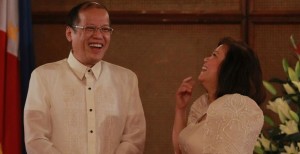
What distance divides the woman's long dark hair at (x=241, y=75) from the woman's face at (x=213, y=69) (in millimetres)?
29

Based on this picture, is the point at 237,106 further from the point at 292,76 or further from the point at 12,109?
the point at 12,109

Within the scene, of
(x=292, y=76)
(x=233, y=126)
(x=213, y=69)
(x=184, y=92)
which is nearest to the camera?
(x=233, y=126)

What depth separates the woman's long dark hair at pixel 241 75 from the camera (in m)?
2.52

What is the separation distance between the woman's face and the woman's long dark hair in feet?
0.09

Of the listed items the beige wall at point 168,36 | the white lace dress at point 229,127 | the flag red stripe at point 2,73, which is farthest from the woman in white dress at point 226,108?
the flag red stripe at point 2,73

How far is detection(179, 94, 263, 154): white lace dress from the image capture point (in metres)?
2.33

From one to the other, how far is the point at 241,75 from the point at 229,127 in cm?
30

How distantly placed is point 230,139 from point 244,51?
46 cm

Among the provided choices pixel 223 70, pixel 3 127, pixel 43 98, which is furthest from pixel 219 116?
pixel 3 127

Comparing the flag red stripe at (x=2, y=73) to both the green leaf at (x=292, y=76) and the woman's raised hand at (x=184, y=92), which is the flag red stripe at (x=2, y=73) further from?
the green leaf at (x=292, y=76)

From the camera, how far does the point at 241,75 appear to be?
99.5 inches

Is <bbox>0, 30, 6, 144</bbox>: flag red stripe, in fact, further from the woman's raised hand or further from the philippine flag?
the woman's raised hand

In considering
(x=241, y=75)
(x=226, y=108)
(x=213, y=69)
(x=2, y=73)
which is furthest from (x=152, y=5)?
(x=226, y=108)

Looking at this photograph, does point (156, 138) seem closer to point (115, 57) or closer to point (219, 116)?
point (115, 57)
